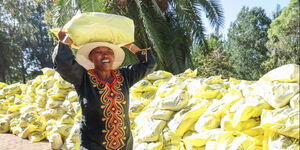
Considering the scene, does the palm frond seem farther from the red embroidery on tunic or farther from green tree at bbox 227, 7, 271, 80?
green tree at bbox 227, 7, 271, 80

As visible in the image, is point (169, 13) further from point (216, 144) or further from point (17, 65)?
point (17, 65)

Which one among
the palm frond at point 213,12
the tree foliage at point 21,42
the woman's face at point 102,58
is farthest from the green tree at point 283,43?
the woman's face at point 102,58

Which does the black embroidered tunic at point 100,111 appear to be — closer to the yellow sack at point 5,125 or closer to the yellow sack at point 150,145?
the yellow sack at point 150,145

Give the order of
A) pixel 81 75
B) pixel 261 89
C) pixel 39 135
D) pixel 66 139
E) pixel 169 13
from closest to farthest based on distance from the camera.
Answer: pixel 81 75, pixel 261 89, pixel 66 139, pixel 39 135, pixel 169 13

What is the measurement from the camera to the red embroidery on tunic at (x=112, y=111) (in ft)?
4.74

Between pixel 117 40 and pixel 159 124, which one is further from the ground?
pixel 117 40

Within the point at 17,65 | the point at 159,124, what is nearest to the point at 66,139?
the point at 159,124

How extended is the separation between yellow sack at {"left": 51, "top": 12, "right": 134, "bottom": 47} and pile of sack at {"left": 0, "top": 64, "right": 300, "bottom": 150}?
33.7 inches

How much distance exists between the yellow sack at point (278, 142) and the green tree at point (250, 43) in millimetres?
17280

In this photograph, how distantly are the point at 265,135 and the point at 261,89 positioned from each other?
0.93 feet

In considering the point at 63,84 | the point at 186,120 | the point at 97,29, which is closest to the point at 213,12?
the point at 63,84

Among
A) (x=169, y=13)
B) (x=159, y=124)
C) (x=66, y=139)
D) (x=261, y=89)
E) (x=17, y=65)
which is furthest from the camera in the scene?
(x=17, y=65)

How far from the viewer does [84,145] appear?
4.75 ft

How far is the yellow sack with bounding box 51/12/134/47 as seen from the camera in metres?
1.46
